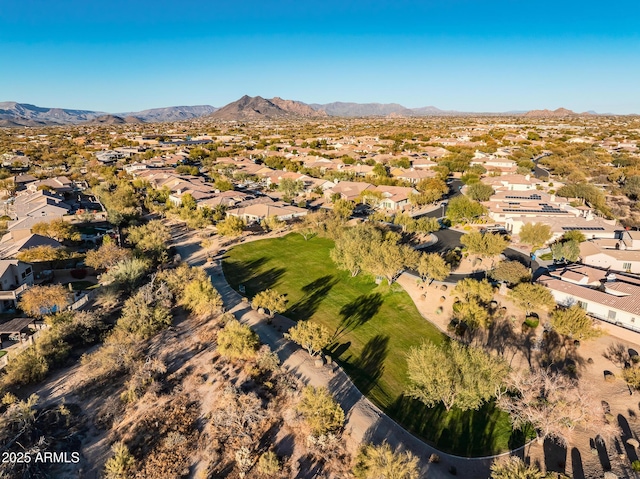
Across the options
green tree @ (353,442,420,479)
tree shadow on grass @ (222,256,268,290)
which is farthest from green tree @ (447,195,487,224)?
green tree @ (353,442,420,479)

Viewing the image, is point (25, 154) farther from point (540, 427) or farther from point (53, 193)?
point (540, 427)

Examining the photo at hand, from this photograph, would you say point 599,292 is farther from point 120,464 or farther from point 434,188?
point 434,188

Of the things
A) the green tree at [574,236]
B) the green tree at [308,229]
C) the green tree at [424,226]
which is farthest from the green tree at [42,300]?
the green tree at [574,236]

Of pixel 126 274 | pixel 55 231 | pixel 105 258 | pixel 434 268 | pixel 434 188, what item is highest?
pixel 434 188

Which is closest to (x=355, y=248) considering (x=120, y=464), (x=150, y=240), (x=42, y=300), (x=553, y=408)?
(x=553, y=408)

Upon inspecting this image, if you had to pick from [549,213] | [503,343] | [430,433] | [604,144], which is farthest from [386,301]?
[604,144]
